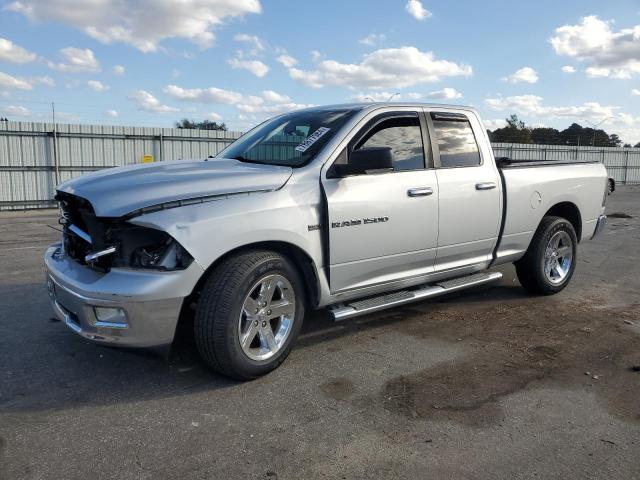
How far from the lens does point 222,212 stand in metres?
3.46

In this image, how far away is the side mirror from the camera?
393 centimetres

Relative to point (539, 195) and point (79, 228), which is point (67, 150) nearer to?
point (79, 228)

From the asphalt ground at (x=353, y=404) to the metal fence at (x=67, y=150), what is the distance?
13055 millimetres

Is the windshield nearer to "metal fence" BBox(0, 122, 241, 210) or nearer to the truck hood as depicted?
the truck hood

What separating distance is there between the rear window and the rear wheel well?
1.51 meters

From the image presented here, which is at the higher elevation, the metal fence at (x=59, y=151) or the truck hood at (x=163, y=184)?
the metal fence at (x=59, y=151)

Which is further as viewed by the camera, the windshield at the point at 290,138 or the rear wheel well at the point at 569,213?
the rear wheel well at the point at 569,213

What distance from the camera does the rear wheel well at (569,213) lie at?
20.2 feet

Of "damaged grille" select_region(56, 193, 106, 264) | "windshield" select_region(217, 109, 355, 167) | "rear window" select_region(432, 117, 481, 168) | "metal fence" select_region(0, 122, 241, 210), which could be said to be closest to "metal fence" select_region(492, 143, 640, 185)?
"metal fence" select_region(0, 122, 241, 210)

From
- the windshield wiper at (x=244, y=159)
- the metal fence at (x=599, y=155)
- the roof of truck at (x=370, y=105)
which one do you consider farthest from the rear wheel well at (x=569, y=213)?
the metal fence at (x=599, y=155)

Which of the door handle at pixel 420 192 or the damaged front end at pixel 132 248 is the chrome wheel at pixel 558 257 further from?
the damaged front end at pixel 132 248

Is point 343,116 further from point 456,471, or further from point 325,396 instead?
point 456,471

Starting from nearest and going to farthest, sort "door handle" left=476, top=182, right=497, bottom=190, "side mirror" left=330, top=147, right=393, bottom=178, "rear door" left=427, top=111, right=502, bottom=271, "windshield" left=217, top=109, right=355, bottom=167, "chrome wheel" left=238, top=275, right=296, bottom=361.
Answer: "chrome wheel" left=238, top=275, right=296, bottom=361 → "side mirror" left=330, top=147, right=393, bottom=178 → "windshield" left=217, top=109, right=355, bottom=167 → "rear door" left=427, top=111, right=502, bottom=271 → "door handle" left=476, top=182, right=497, bottom=190

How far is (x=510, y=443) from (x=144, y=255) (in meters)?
2.37
